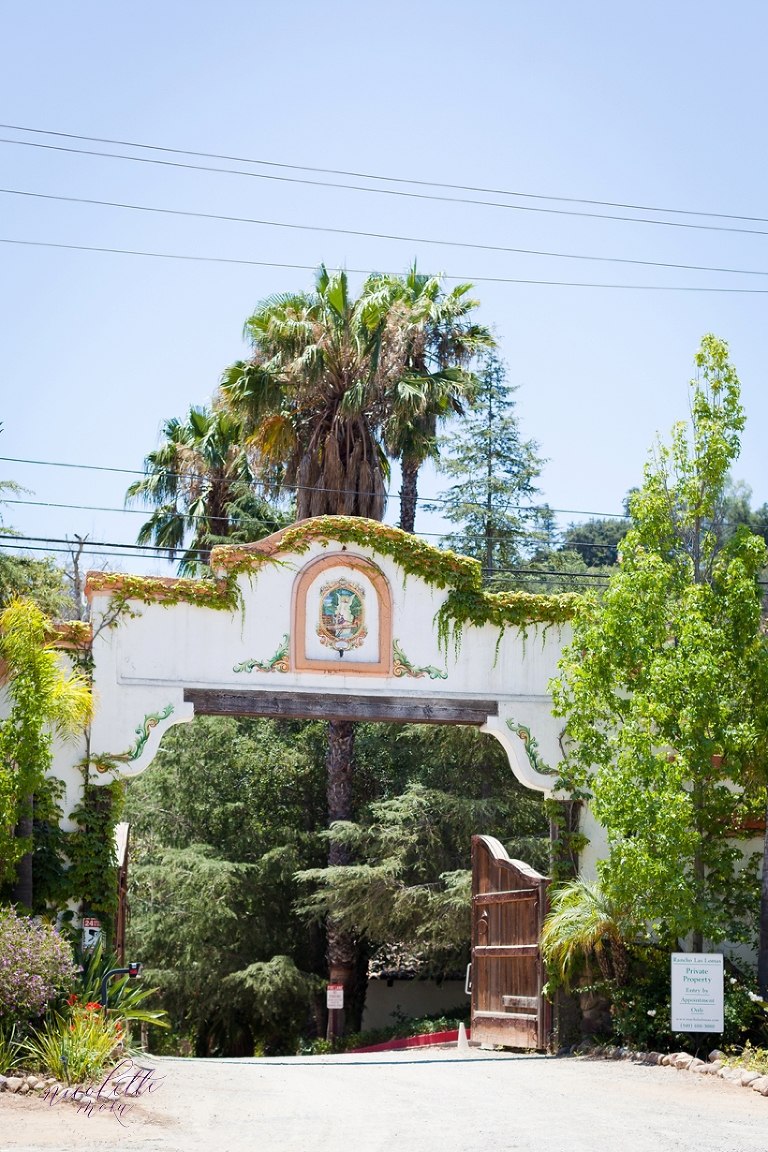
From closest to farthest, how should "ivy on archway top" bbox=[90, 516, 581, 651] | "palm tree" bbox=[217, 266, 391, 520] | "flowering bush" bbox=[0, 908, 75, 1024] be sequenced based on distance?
"flowering bush" bbox=[0, 908, 75, 1024]
"ivy on archway top" bbox=[90, 516, 581, 651]
"palm tree" bbox=[217, 266, 391, 520]

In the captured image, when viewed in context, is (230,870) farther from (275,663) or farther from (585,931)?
(585,931)

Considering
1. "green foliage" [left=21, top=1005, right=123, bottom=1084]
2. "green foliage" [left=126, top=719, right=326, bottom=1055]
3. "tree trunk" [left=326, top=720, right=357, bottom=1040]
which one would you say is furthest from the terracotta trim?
"green foliage" [left=126, top=719, right=326, bottom=1055]

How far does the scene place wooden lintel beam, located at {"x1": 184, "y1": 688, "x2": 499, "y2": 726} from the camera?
1510cm

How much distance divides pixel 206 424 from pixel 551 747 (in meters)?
12.5

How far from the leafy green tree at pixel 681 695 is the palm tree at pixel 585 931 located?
338 millimetres

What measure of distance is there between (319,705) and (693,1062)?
19.0 ft

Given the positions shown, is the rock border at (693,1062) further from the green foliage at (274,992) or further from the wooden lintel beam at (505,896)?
the green foliage at (274,992)

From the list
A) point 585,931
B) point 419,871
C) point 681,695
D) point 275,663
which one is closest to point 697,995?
point 585,931

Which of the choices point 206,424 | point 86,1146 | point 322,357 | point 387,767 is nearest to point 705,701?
point 86,1146

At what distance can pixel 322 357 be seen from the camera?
20969 mm

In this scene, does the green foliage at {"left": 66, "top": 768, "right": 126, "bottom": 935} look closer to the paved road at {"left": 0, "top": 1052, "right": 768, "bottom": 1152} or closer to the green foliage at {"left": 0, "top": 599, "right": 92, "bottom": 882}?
the green foliage at {"left": 0, "top": 599, "right": 92, "bottom": 882}

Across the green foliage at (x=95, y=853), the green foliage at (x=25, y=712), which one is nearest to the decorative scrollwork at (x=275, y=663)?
the green foliage at (x=95, y=853)

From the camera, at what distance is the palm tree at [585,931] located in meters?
13.6

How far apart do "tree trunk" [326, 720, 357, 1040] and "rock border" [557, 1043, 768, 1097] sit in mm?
9321
